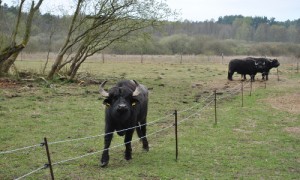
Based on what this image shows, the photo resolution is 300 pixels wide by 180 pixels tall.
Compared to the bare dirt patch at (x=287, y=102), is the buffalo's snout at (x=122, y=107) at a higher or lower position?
higher

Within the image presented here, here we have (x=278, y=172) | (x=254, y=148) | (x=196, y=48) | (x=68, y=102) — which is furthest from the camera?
(x=196, y=48)

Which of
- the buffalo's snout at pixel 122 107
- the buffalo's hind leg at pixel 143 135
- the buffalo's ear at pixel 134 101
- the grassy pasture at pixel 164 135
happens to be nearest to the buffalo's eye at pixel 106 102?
the buffalo's snout at pixel 122 107

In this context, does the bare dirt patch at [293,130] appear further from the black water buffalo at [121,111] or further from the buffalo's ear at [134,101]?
the buffalo's ear at [134,101]

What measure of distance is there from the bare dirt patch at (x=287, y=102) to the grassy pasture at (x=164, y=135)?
1.8 inches

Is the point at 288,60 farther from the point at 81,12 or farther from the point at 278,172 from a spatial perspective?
the point at 278,172

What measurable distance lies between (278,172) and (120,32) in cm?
2035

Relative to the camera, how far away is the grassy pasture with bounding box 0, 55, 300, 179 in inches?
351

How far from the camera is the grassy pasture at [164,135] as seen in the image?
8.92 metres

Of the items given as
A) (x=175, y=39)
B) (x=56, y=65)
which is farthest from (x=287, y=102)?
(x=175, y=39)

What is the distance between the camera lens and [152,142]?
37.8ft

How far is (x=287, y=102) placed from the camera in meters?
19.5

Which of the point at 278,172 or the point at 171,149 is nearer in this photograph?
the point at 278,172

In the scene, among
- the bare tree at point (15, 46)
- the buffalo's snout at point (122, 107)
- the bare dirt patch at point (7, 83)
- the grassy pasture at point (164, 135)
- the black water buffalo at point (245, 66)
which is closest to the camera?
the buffalo's snout at point (122, 107)

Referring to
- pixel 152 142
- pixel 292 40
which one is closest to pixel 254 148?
pixel 152 142
